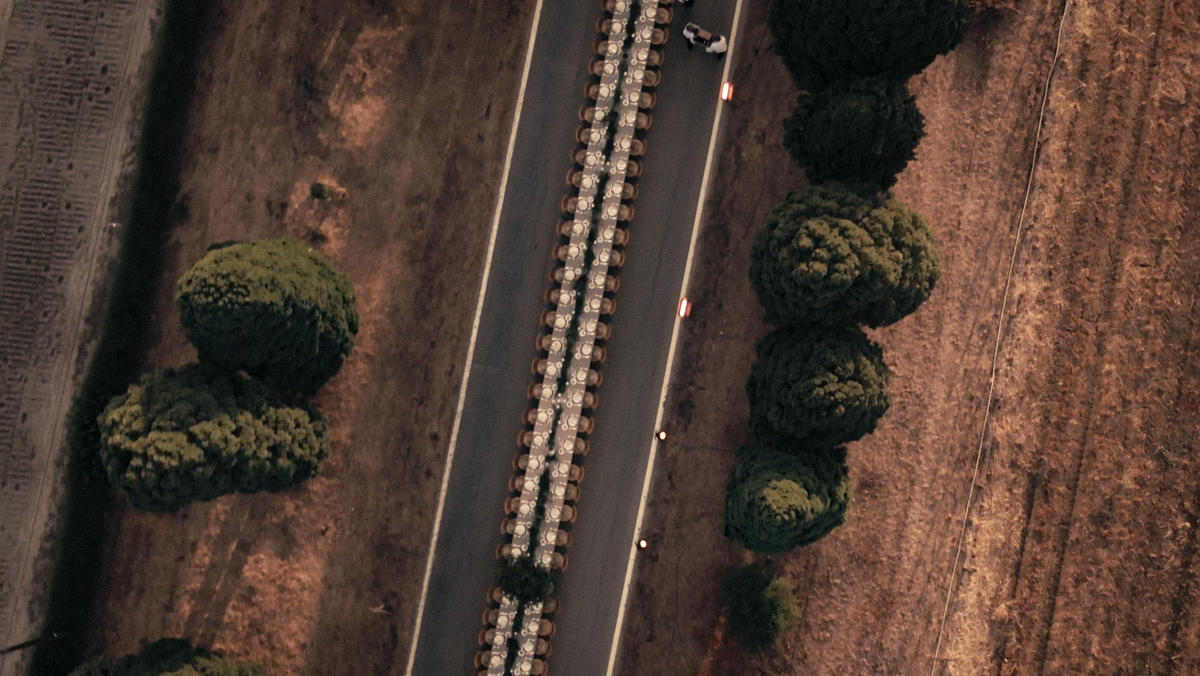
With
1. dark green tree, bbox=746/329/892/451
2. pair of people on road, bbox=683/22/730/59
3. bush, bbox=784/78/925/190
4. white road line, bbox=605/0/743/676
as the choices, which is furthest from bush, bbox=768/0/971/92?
dark green tree, bbox=746/329/892/451

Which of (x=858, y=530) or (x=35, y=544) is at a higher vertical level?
(x=858, y=530)

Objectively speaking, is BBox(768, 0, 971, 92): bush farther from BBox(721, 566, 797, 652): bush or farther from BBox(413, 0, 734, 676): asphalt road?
BBox(721, 566, 797, 652): bush

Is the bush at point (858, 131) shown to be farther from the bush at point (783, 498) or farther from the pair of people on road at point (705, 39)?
the bush at point (783, 498)

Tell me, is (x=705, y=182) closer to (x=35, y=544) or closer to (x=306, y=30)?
(x=306, y=30)

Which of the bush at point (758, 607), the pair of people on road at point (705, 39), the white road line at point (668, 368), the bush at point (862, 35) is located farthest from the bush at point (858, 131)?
the bush at point (758, 607)

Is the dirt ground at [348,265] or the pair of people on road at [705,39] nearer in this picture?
the pair of people on road at [705,39]

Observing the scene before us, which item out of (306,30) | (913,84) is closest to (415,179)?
(306,30)

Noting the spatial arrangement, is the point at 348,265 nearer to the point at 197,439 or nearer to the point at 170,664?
the point at 197,439
